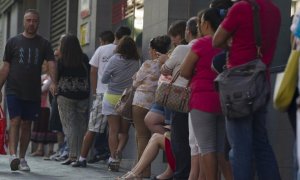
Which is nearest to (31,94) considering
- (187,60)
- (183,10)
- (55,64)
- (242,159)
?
(55,64)

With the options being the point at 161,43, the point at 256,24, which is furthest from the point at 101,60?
the point at 256,24

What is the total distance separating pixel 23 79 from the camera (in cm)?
1023

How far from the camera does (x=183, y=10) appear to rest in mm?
10078

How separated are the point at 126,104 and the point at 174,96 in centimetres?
180

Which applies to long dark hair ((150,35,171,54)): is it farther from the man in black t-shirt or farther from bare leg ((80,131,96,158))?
bare leg ((80,131,96,158))

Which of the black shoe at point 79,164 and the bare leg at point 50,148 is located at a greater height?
the bare leg at point 50,148

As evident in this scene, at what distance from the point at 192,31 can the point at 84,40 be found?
20.9 feet

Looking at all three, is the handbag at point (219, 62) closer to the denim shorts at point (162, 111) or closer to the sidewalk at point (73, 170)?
the denim shorts at point (162, 111)

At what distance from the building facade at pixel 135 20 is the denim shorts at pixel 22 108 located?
1.64 metres

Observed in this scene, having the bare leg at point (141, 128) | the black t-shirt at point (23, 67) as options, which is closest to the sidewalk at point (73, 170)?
the bare leg at point (141, 128)

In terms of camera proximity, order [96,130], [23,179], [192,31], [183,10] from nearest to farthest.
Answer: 1. [192,31]
2. [23,179]
3. [183,10]
4. [96,130]

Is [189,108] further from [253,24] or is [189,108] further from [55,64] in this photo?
[55,64]

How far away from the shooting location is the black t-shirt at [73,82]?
11.3 m

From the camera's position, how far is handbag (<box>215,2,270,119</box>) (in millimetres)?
6059
